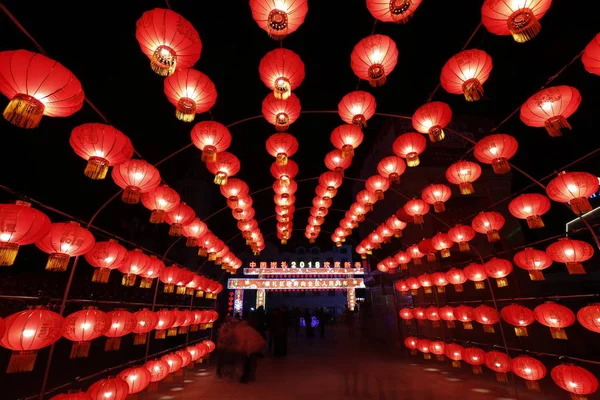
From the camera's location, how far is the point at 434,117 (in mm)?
4574

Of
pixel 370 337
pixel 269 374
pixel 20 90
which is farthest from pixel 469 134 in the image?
pixel 20 90

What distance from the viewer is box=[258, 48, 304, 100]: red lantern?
3.68 meters

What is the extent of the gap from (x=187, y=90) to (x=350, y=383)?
293 inches

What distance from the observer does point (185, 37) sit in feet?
9.93

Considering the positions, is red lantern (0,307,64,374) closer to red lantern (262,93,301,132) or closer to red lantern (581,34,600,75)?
red lantern (262,93,301,132)

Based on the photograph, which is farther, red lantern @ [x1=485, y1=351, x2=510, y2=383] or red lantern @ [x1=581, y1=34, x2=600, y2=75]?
red lantern @ [x1=485, y1=351, x2=510, y2=383]

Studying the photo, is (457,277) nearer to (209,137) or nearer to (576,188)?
(576,188)

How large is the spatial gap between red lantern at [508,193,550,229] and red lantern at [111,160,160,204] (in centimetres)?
621

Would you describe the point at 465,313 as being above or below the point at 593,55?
below

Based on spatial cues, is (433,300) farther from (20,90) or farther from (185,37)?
(20,90)

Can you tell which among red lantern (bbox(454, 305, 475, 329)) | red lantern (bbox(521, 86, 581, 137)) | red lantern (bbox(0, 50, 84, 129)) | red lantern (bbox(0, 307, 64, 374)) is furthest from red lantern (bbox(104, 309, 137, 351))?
red lantern (bbox(454, 305, 475, 329))

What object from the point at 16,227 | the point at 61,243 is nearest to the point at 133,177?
the point at 61,243

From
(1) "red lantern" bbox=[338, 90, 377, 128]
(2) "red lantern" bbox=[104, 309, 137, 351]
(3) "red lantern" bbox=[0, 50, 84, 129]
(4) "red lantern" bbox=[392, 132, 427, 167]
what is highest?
(1) "red lantern" bbox=[338, 90, 377, 128]

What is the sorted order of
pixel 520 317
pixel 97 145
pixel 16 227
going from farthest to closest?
pixel 520 317
pixel 97 145
pixel 16 227
